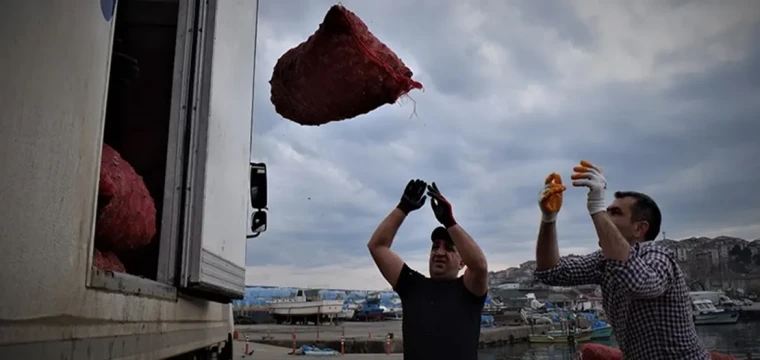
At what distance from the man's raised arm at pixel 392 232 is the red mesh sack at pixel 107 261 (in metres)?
1.41

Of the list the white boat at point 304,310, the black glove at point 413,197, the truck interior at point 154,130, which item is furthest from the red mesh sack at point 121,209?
the white boat at point 304,310

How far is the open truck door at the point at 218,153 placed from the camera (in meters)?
3.04

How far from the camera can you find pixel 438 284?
134 inches

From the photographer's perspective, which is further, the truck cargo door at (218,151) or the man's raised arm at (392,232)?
the man's raised arm at (392,232)

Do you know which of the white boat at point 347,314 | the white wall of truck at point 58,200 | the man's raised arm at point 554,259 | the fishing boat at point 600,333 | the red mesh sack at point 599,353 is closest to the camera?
the white wall of truck at point 58,200

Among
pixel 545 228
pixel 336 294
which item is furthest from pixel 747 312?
pixel 545 228

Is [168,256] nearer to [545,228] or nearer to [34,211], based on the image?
[34,211]

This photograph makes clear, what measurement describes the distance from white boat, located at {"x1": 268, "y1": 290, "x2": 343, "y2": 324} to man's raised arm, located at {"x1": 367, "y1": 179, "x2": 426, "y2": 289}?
39.5 metres

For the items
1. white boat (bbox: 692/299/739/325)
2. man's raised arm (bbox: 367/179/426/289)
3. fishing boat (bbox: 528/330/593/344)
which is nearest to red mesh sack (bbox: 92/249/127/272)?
man's raised arm (bbox: 367/179/426/289)

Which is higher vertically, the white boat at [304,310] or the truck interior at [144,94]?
the truck interior at [144,94]

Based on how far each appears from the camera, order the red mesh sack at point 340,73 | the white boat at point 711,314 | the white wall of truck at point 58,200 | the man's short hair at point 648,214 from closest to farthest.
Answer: the white wall of truck at point 58,200
the red mesh sack at point 340,73
the man's short hair at point 648,214
the white boat at point 711,314

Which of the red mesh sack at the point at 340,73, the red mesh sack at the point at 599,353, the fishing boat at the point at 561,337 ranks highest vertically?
the red mesh sack at the point at 340,73

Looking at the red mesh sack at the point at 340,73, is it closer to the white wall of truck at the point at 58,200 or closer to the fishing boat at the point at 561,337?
the white wall of truck at the point at 58,200

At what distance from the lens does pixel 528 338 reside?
4306 cm
